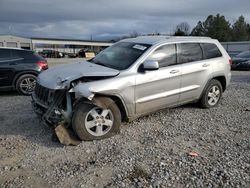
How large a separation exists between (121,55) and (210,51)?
2.30 meters

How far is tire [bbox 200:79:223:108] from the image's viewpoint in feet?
21.8

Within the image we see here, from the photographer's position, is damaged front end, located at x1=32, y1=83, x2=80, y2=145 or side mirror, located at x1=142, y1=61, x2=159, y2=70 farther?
side mirror, located at x1=142, y1=61, x2=159, y2=70

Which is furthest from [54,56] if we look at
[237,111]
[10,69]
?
[237,111]

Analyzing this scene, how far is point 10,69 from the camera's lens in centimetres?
845

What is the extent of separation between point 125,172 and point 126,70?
2.03 m

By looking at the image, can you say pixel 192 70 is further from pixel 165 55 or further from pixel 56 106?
pixel 56 106

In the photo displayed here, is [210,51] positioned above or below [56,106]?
above

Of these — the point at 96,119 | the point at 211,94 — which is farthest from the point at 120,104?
the point at 211,94

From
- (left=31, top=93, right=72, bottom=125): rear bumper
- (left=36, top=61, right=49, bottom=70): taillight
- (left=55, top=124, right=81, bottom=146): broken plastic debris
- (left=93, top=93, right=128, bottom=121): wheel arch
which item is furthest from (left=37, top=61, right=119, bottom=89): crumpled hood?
(left=36, top=61, right=49, bottom=70): taillight

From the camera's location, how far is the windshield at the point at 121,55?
18.0 ft

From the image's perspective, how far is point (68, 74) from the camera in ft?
16.4

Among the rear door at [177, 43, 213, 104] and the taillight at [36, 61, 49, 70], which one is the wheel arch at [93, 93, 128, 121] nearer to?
the rear door at [177, 43, 213, 104]

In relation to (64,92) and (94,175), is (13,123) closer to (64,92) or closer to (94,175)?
(64,92)

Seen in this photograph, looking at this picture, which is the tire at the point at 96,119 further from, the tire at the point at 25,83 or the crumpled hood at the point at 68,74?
the tire at the point at 25,83
